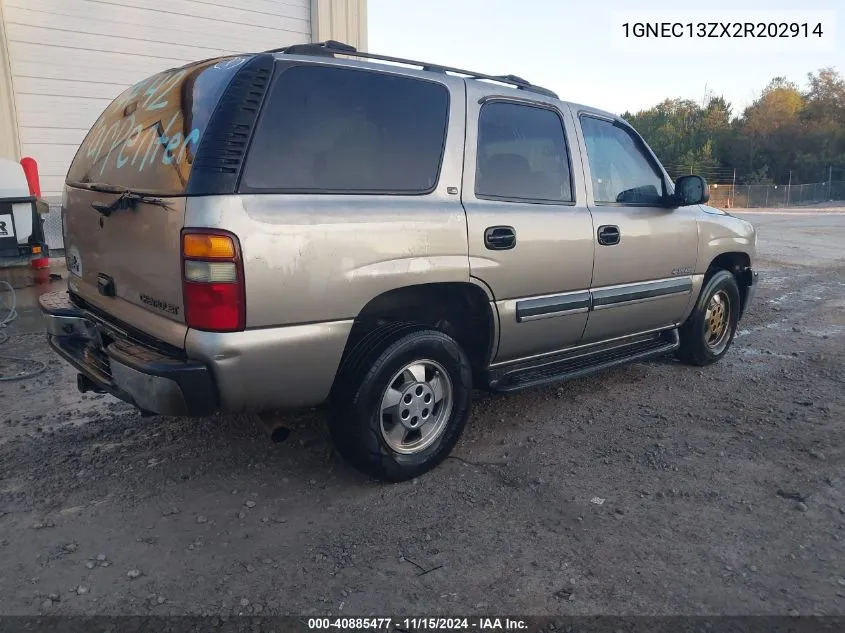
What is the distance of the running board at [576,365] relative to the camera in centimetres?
373

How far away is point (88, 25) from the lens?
29.0ft

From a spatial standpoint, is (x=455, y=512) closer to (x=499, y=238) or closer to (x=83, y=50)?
(x=499, y=238)

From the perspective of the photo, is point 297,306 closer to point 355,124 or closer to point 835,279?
point 355,124

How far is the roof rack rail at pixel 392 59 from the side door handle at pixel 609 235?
0.87 metres

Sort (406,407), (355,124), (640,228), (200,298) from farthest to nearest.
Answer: (640,228) → (406,407) → (355,124) → (200,298)

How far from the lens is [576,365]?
163 inches

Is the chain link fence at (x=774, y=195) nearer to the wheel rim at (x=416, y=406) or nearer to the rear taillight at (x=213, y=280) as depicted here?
the wheel rim at (x=416, y=406)

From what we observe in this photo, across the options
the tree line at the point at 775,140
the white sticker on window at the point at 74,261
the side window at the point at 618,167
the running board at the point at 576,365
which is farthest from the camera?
the tree line at the point at 775,140

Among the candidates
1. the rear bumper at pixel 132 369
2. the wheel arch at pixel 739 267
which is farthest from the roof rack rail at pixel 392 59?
the wheel arch at pixel 739 267

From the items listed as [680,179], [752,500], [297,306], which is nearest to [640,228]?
[680,179]

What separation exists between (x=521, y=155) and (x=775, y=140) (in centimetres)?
6195

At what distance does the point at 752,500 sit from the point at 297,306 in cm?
236

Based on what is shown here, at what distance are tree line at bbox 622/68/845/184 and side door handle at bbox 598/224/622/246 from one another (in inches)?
2096

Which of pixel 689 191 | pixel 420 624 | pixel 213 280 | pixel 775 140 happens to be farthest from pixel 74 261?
pixel 775 140
